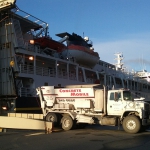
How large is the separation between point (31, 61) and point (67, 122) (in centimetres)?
989

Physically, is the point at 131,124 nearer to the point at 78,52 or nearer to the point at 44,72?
the point at 44,72

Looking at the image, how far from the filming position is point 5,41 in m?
19.9

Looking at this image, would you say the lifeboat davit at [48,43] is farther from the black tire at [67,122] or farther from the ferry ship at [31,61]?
the black tire at [67,122]

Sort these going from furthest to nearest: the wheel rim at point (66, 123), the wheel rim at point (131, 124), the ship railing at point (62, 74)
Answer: the ship railing at point (62, 74)
the wheel rim at point (66, 123)
the wheel rim at point (131, 124)

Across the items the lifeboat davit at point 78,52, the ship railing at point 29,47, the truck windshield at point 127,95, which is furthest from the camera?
the lifeboat davit at point 78,52

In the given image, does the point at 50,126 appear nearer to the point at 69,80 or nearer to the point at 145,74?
the point at 69,80

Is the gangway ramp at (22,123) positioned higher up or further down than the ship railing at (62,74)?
further down

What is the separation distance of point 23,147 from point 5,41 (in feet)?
41.4

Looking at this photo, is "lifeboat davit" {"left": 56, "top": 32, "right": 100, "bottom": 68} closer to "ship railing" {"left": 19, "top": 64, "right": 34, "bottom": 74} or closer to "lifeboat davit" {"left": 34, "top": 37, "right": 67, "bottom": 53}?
"lifeboat davit" {"left": 34, "top": 37, "right": 67, "bottom": 53}

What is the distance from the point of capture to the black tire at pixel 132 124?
509 inches

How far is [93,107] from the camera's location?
47.7 feet

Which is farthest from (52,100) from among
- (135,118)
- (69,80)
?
(69,80)

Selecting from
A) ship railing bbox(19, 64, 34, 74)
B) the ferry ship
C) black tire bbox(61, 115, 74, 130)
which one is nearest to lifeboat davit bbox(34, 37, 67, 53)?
the ferry ship

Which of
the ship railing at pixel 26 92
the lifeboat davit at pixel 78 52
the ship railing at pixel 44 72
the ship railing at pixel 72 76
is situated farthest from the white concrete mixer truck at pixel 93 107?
the lifeboat davit at pixel 78 52
